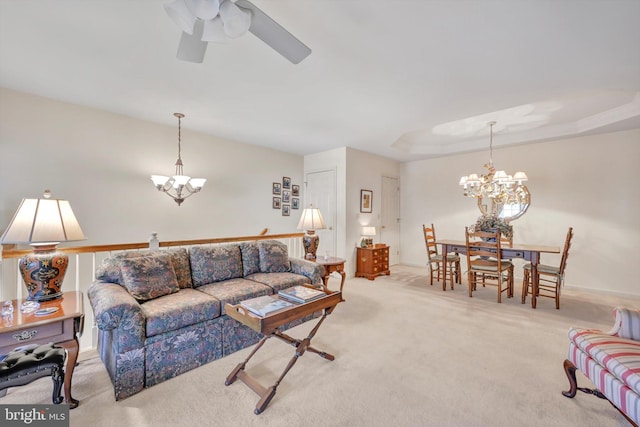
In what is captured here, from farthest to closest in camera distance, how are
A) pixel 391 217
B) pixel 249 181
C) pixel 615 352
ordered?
1. pixel 391 217
2. pixel 249 181
3. pixel 615 352

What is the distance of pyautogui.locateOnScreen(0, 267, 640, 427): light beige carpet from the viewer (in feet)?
5.29

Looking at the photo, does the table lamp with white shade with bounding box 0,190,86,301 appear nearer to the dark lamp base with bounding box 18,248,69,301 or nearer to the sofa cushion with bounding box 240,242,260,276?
the dark lamp base with bounding box 18,248,69,301

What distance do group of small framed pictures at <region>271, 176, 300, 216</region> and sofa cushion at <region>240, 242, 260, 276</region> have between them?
6.77 ft

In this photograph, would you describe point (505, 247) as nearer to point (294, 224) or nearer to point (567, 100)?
point (567, 100)

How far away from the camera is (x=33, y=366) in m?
1.50

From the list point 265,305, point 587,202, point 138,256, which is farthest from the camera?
point 587,202

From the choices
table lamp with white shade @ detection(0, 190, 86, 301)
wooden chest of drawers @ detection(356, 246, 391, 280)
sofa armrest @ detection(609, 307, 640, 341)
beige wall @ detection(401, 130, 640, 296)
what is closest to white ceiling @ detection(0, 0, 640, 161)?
beige wall @ detection(401, 130, 640, 296)

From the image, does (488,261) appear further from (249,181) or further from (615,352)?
(249,181)

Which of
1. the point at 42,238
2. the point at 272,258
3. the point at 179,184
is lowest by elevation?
the point at 272,258

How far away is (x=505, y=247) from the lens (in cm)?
384

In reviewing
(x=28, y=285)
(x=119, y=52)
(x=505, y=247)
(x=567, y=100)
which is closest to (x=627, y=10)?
(x=567, y=100)

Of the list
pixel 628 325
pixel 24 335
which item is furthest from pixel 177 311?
pixel 628 325

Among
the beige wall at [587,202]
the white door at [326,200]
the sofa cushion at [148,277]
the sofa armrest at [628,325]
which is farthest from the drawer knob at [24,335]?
the beige wall at [587,202]

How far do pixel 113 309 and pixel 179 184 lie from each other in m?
2.16
